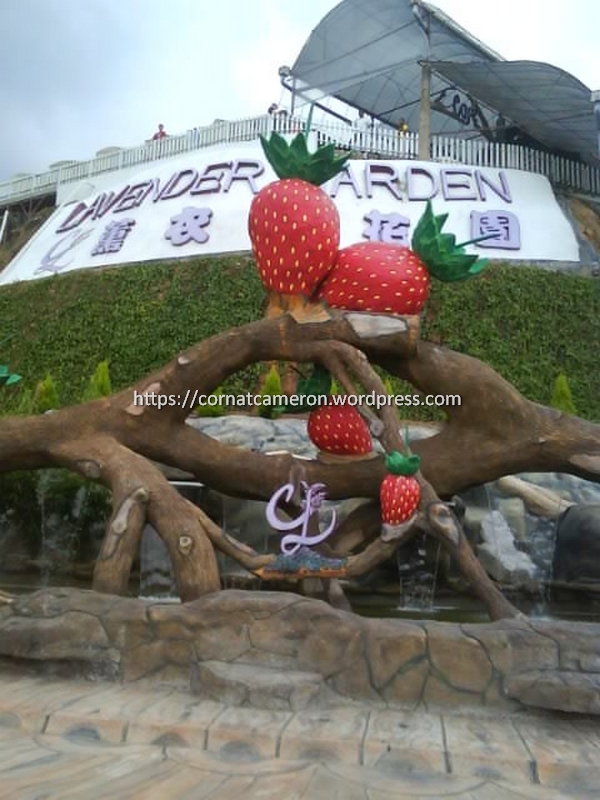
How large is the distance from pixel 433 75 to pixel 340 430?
1636 centimetres

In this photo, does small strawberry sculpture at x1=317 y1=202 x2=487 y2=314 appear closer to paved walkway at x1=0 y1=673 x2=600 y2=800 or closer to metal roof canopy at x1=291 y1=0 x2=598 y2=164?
paved walkway at x1=0 y1=673 x2=600 y2=800

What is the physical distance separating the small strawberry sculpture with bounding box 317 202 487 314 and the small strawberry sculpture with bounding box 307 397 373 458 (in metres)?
0.73

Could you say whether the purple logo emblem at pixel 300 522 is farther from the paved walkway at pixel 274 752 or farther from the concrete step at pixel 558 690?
the concrete step at pixel 558 690

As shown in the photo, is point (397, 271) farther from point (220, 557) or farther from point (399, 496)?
point (220, 557)

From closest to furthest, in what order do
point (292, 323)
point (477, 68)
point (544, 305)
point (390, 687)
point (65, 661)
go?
point (390, 687), point (65, 661), point (292, 323), point (544, 305), point (477, 68)

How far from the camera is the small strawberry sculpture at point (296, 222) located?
17.4ft

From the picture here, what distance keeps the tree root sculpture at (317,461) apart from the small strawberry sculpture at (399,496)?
1.58ft

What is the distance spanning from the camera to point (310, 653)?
3670mm

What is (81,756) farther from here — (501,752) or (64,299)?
(64,299)

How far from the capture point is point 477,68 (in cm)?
1559

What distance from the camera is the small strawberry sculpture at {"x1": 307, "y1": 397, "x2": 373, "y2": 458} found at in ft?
17.9

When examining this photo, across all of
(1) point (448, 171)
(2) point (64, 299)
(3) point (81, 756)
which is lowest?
(3) point (81, 756)

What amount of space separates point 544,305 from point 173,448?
906cm

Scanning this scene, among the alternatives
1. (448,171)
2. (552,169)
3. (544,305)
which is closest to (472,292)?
(544,305)
